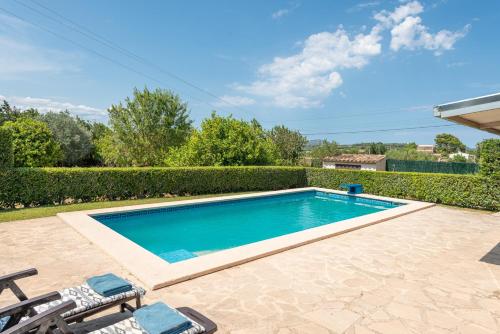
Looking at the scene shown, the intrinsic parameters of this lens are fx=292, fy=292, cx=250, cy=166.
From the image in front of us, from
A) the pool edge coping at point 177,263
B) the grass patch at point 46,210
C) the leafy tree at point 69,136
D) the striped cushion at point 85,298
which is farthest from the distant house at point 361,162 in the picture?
the striped cushion at point 85,298

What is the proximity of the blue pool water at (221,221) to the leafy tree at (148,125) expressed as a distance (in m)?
17.1

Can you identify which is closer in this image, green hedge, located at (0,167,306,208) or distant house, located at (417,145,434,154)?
green hedge, located at (0,167,306,208)

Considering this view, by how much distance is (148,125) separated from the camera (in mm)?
28406

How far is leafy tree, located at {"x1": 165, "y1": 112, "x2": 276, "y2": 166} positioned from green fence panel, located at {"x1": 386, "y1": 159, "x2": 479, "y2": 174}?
18.2 metres

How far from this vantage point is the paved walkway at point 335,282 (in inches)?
149

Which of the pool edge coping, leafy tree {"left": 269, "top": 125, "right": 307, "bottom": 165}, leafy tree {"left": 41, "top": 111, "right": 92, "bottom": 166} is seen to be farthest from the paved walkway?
leafy tree {"left": 269, "top": 125, "right": 307, "bottom": 165}

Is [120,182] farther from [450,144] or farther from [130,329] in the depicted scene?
[450,144]

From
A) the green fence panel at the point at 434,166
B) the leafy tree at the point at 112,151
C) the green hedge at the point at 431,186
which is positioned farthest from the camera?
the leafy tree at the point at 112,151

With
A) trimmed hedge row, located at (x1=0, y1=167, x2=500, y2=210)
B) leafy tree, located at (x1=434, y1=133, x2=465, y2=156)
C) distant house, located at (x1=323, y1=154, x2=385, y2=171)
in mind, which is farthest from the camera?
leafy tree, located at (x1=434, y1=133, x2=465, y2=156)

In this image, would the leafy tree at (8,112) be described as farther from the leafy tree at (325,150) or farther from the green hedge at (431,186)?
the leafy tree at (325,150)

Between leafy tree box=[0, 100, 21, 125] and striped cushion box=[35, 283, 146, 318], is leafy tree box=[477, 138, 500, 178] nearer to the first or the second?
striped cushion box=[35, 283, 146, 318]

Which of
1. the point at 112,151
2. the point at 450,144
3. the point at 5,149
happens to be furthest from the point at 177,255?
the point at 450,144

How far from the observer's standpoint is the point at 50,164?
2047 cm

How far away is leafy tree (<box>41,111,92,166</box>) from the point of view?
1021 inches
